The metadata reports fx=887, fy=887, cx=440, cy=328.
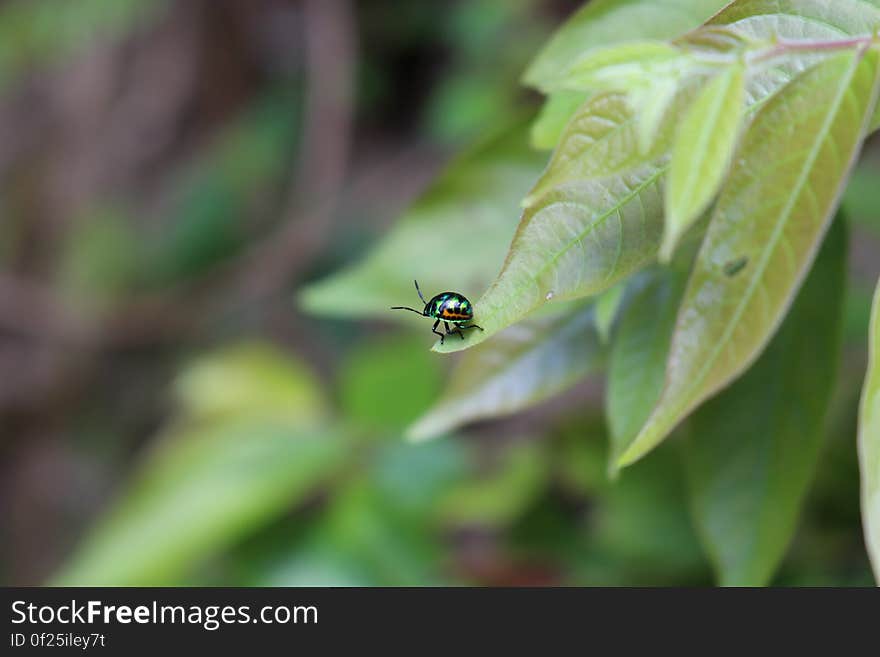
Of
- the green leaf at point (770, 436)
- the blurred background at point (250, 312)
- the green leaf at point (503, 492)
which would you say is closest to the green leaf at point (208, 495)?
the blurred background at point (250, 312)

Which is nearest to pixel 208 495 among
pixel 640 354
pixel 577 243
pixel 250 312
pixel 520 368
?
pixel 520 368

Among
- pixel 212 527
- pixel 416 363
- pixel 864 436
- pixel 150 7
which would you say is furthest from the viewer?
pixel 150 7

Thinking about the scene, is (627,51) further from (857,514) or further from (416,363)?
(416,363)

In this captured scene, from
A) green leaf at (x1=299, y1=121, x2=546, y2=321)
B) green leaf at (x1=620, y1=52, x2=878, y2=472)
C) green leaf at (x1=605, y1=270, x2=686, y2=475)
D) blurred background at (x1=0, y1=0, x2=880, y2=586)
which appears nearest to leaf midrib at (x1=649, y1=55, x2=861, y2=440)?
green leaf at (x1=620, y1=52, x2=878, y2=472)

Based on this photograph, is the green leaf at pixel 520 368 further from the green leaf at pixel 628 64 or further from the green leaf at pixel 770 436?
the green leaf at pixel 628 64

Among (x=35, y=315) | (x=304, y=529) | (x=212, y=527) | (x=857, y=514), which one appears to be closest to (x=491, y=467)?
(x=304, y=529)

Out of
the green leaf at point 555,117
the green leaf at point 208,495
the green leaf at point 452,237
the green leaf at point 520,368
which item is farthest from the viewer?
the green leaf at point 208,495
